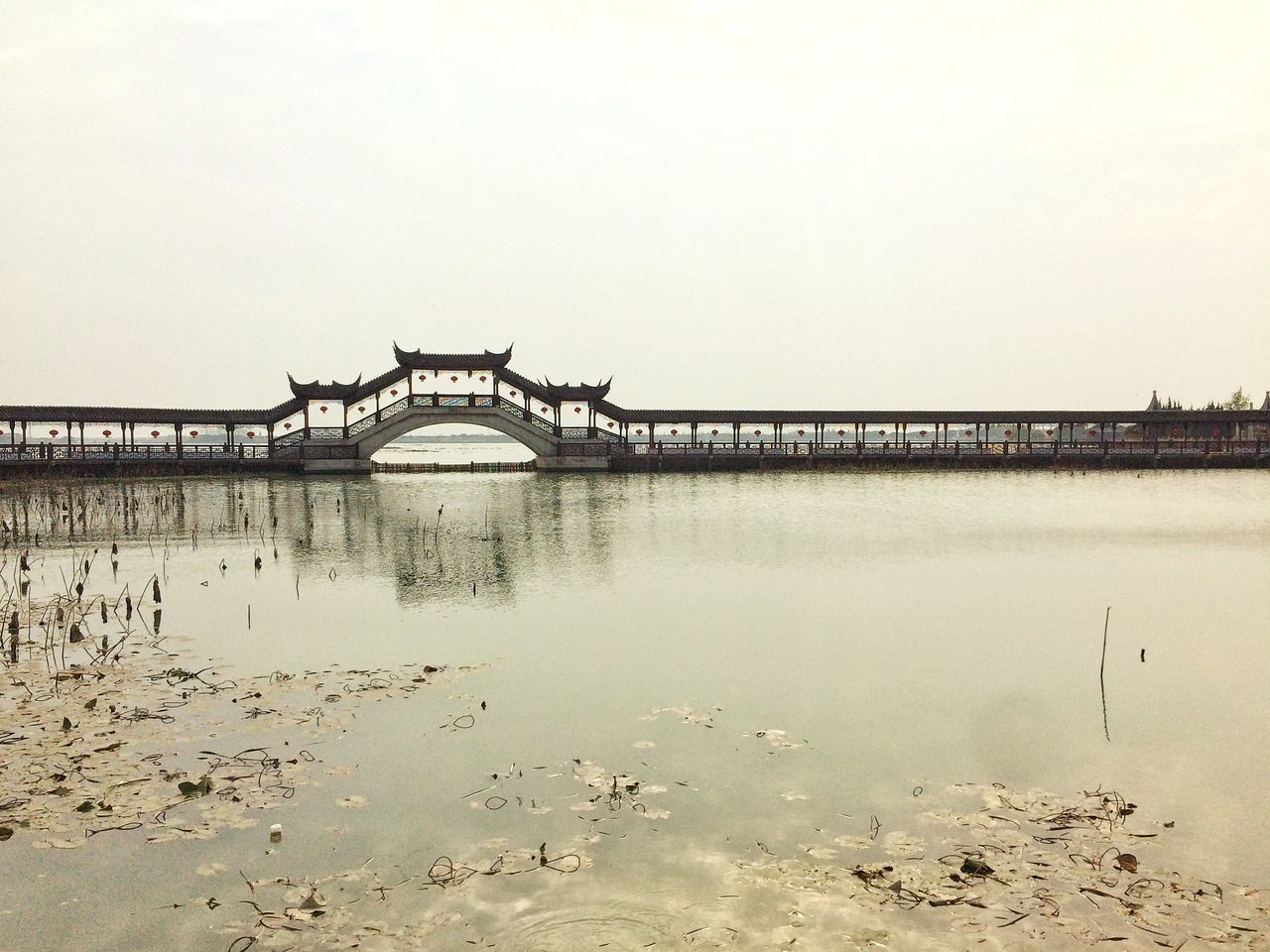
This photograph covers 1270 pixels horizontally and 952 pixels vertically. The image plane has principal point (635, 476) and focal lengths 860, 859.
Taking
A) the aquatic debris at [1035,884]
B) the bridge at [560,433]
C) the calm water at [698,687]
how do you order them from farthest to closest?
1. the bridge at [560,433]
2. the calm water at [698,687]
3. the aquatic debris at [1035,884]

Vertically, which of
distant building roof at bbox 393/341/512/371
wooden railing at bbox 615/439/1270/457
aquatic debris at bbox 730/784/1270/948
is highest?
distant building roof at bbox 393/341/512/371

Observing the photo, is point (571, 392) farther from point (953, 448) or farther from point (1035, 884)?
point (1035, 884)

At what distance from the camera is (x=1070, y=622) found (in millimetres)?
11516

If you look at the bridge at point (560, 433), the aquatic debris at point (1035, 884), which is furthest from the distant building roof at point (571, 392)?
the aquatic debris at point (1035, 884)

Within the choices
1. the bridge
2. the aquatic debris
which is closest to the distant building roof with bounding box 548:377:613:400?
the bridge

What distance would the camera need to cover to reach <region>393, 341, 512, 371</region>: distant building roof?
43.5m

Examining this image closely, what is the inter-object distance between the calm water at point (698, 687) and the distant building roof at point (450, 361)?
23812mm

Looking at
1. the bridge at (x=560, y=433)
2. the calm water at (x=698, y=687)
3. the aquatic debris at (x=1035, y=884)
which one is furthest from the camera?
the bridge at (x=560, y=433)

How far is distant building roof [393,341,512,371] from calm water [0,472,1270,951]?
937 inches

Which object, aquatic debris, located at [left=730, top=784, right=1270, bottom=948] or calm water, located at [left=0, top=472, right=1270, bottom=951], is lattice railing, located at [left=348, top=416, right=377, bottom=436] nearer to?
calm water, located at [left=0, top=472, right=1270, bottom=951]

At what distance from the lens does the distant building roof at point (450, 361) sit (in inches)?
1714

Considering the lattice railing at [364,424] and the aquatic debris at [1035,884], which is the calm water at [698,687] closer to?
the aquatic debris at [1035,884]

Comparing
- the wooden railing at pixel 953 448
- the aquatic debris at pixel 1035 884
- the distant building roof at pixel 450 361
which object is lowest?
the aquatic debris at pixel 1035 884

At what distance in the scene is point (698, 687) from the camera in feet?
27.7
